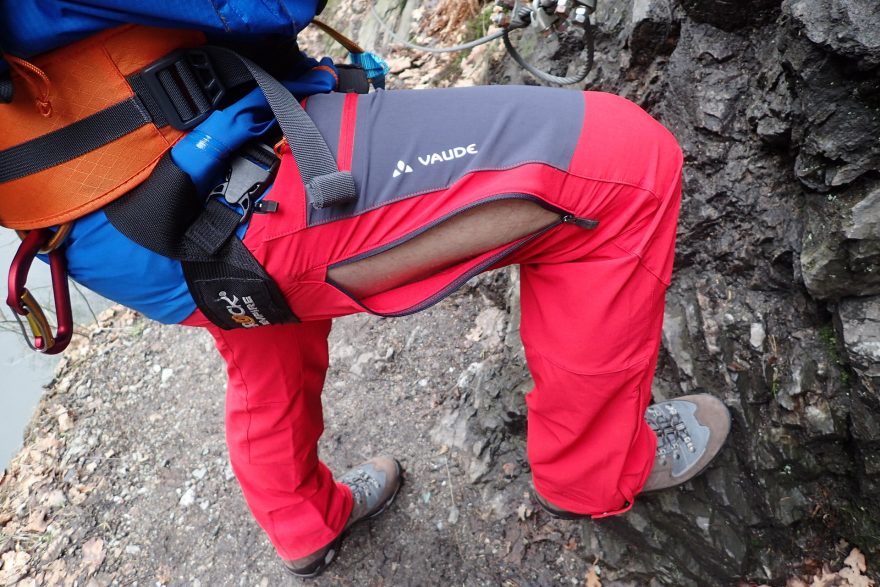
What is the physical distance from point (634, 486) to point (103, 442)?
3749 millimetres

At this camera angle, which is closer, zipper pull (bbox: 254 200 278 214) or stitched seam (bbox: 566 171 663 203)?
zipper pull (bbox: 254 200 278 214)

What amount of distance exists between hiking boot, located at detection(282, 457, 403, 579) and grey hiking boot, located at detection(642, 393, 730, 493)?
1.26 m

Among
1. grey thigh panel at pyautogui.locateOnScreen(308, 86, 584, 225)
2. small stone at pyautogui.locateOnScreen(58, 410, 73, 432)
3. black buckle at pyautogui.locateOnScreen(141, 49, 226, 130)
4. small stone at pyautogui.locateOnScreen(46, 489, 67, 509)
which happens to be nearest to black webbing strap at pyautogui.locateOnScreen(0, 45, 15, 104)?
black buckle at pyautogui.locateOnScreen(141, 49, 226, 130)

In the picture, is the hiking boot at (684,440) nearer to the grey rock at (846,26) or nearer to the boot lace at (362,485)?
the boot lace at (362,485)

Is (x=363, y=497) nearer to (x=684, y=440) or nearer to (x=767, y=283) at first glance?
(x=684, y=440)

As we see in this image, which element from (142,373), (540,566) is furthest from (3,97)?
(142,373)

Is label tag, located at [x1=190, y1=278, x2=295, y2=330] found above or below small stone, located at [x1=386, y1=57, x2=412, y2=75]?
above

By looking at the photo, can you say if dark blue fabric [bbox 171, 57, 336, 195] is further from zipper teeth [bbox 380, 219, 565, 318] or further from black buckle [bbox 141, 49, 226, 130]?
zipper teeth [bbox 380, 219, 565, 318]

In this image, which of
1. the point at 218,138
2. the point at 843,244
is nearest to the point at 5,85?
the point at 218,138

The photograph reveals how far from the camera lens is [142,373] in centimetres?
458

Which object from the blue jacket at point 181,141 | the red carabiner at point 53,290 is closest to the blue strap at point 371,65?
the blue jacket at point 181,141

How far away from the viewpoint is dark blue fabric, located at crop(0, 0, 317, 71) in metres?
1.09

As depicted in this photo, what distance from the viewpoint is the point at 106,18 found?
1131 mm

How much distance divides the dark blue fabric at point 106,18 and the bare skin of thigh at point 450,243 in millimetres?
600
